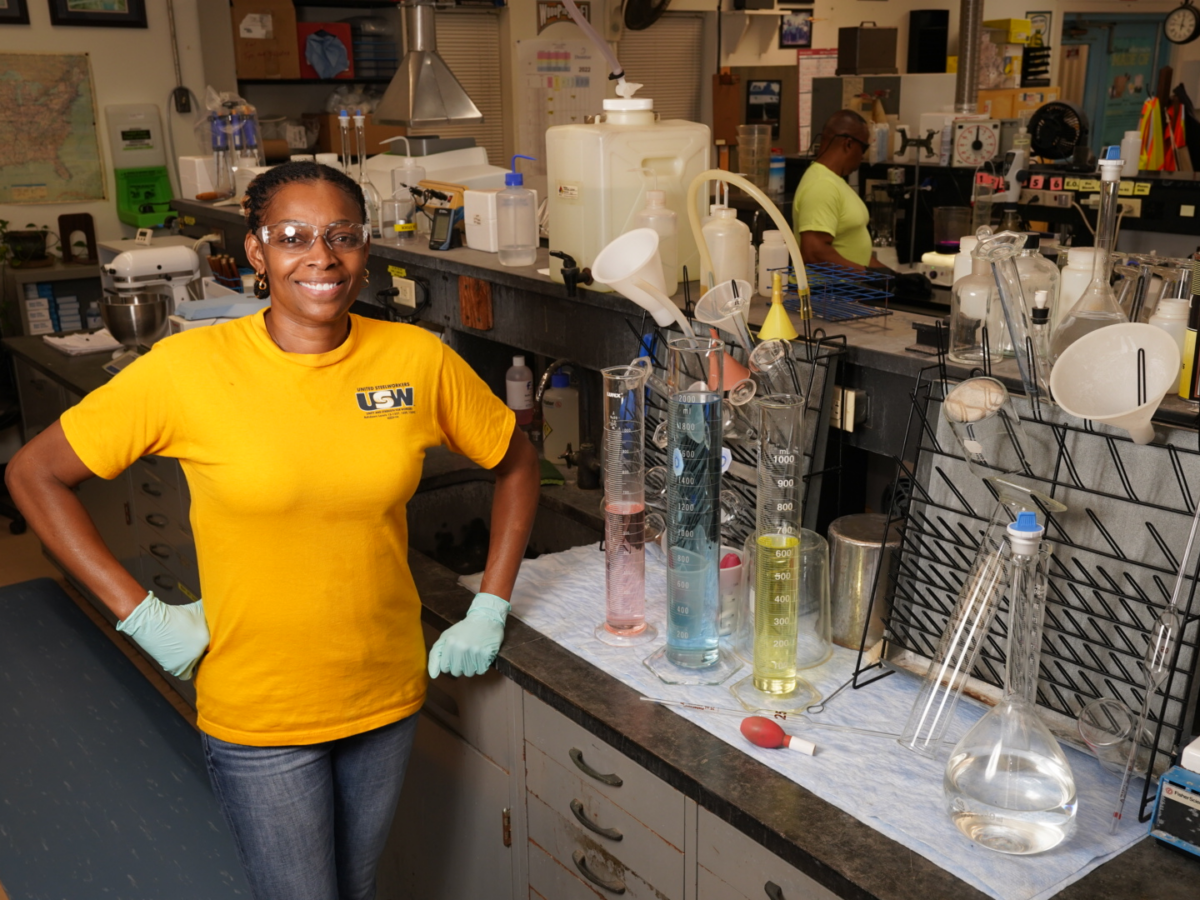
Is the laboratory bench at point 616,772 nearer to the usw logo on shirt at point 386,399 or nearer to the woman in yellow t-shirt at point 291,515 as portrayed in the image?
the woman in yellow t-shirt at point 291,515

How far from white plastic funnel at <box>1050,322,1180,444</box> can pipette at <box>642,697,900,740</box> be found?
518mm

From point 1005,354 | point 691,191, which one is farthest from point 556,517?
point 1005,354

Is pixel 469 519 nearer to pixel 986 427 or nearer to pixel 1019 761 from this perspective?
pixel 986 427

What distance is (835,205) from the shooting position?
4270 mm

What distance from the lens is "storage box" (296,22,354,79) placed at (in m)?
5.85

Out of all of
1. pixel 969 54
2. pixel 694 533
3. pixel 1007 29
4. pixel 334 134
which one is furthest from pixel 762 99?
pixel 694 533

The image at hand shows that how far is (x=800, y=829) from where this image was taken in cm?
131

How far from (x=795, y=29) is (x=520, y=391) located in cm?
623

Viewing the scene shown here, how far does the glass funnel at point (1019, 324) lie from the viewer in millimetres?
1469

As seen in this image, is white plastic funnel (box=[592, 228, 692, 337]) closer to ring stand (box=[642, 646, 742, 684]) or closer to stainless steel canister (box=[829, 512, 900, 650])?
stainless steel canister (box=[829, 512, 900, 650])

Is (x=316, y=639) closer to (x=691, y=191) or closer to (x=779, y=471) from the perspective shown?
(x=779, y=471)

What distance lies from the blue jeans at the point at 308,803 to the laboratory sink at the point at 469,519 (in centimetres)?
84

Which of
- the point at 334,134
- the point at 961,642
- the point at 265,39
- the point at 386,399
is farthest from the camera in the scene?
the point at 334,134

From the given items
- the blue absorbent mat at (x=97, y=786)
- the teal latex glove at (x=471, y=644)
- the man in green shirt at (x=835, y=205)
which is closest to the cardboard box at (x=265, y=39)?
the man in green shirt at (x=835, y=205)
